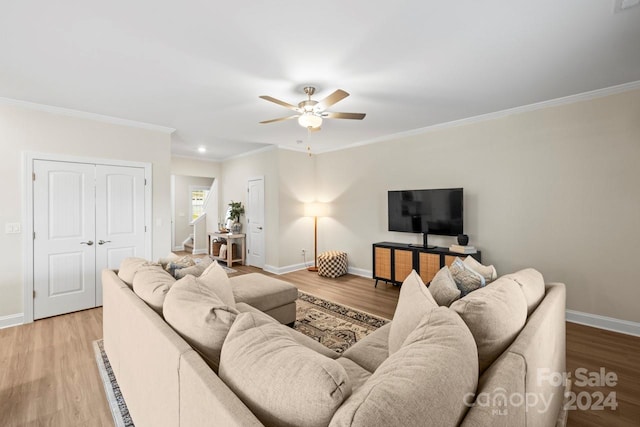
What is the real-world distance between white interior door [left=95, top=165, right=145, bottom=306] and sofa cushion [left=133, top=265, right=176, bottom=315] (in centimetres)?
245

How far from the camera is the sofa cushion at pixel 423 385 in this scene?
66 cm

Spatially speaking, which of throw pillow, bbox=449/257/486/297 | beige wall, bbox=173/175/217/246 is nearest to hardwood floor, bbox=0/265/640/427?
throw pillow, bbox=449/257/486/297

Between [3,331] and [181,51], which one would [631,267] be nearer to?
[181,51]

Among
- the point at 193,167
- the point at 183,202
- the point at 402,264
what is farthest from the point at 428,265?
the point at 183,202

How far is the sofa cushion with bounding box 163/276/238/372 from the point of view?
121 centimetres

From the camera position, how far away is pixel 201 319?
1252mm

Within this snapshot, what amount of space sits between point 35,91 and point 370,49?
3568 mm

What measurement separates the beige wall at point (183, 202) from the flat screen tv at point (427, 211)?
6581 millimetres

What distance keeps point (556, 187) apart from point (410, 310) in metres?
3.35

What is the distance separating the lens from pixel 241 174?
6.93m

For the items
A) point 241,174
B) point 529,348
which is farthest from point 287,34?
point 241,174

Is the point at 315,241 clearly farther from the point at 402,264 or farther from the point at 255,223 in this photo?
the point at 402,264

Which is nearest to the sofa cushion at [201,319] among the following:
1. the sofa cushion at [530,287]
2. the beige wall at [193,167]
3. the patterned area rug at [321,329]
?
the patterned area rug at [321,329]

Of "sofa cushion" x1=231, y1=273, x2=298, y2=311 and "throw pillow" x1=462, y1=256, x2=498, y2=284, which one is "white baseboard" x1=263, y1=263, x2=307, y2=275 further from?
"throw pillow" x1=462, y1=256, x2=498, y2=284
